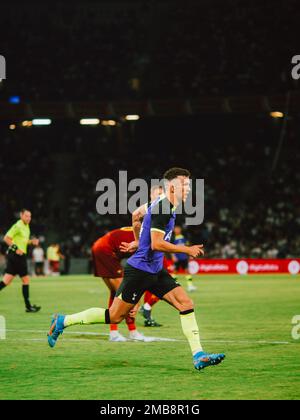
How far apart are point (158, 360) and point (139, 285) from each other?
134 cm

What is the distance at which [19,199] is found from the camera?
155 feet

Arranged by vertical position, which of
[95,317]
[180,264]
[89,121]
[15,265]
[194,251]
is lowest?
[180,264]

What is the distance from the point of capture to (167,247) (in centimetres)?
1005

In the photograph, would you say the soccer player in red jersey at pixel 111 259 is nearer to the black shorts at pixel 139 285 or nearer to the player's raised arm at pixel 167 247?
the black shorts at pixel 139 285

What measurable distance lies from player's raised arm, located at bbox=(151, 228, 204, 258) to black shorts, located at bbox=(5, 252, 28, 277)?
32.3 ft

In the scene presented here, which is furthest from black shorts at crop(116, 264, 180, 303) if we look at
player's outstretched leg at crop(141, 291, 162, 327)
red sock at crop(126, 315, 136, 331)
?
player's outstretched leg at crop(141, 291, 162, 327)

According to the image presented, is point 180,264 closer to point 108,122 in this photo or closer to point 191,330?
point 108,122

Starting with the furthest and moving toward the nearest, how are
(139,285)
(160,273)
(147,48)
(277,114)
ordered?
(147,48) → (277,114) → (160,273) → (139,285)

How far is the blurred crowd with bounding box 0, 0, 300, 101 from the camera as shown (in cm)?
4866

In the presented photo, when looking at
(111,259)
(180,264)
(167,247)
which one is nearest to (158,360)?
(167,247)

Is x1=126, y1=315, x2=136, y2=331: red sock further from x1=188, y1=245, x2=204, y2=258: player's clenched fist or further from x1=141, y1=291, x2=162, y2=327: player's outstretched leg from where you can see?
x1=188, y1=245, x2=204, y2=258: player's clenched fist

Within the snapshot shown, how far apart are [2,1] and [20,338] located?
44571 millimetres
